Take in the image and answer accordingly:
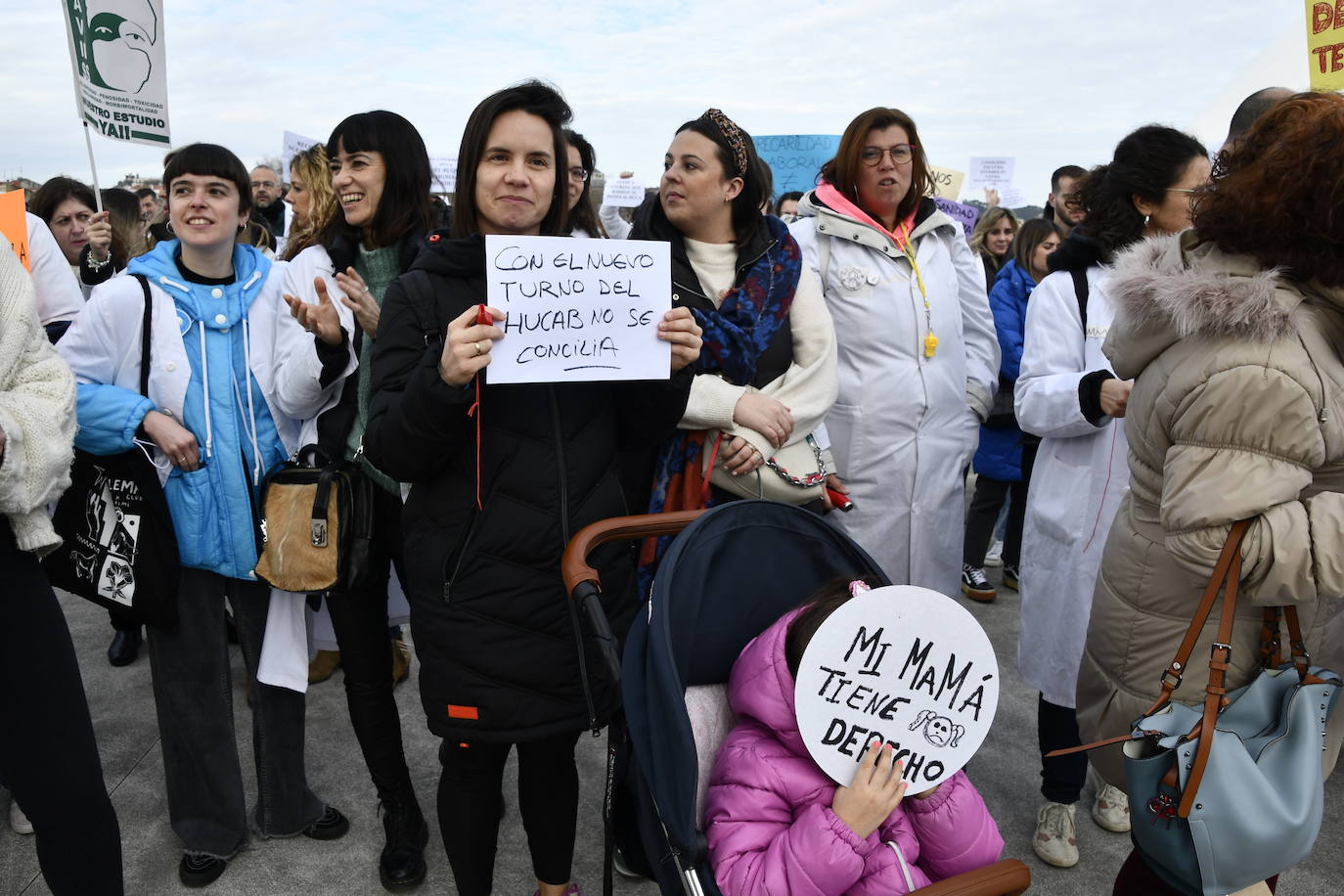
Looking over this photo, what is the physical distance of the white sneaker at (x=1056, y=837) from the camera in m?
2.85

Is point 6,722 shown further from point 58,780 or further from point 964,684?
point 964,684

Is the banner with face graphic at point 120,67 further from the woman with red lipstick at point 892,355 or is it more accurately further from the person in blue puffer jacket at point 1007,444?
the person in blue puffer jacket at point 1007,444

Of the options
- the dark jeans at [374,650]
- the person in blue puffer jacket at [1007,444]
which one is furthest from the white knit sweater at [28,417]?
the person in blue puffer jacket at [1007,444]

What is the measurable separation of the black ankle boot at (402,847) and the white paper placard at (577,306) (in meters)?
1.62

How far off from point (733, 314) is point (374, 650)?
1.41 m

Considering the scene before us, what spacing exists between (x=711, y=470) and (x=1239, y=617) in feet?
4.18

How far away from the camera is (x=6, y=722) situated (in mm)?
1976

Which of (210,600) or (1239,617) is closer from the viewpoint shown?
(1239,617)

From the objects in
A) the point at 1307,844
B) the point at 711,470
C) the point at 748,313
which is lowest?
the point at 1307,844

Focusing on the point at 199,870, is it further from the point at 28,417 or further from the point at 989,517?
the point at 989,517

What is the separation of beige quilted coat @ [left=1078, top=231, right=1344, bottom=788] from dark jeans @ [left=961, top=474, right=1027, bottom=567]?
3.29m

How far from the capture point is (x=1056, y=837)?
9.43ft

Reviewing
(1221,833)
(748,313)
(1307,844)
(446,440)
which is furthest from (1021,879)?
(748,313)

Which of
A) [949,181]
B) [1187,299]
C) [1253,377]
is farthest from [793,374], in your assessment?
[949,181]
